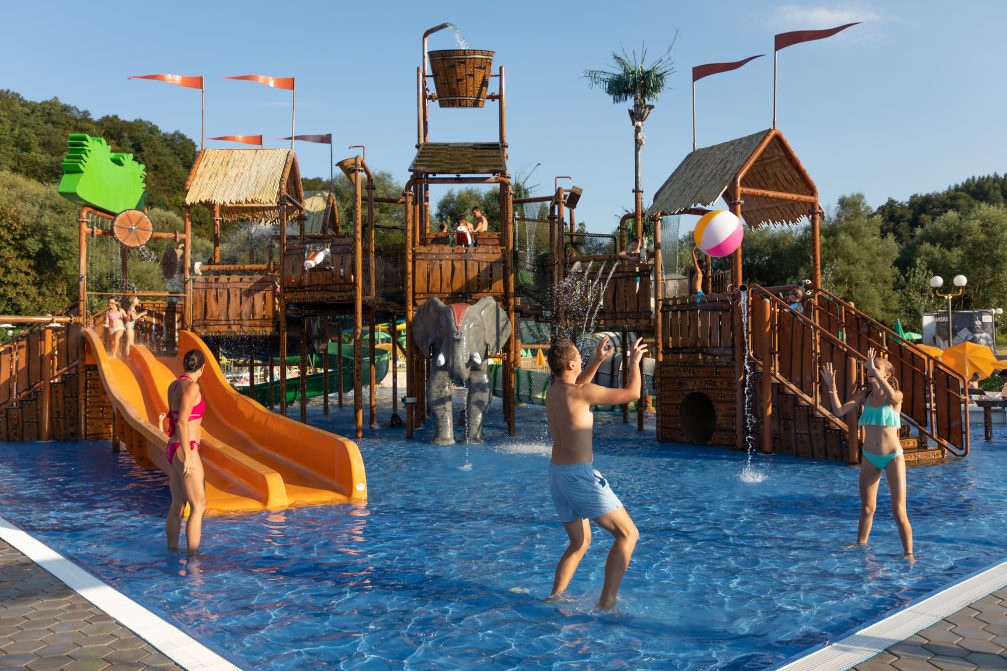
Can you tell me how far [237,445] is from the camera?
1330 cm

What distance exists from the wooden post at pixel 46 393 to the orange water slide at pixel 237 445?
1991 millimetres

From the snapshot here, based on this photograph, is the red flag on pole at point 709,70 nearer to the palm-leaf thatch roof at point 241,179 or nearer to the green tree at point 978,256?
the palm-leaf thatch roof at point 241,179

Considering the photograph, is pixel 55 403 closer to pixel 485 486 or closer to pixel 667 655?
pixel 485 486

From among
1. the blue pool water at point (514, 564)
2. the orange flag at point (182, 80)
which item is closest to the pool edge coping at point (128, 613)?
the blue pool water at point (514, 564)

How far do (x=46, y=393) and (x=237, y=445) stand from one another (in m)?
7.22

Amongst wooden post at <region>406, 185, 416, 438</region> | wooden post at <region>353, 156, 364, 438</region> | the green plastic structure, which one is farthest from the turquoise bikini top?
the green plastic structure

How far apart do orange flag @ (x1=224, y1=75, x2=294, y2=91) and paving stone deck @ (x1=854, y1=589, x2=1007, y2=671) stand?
21976 mm

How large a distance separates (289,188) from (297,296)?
809 centimetres

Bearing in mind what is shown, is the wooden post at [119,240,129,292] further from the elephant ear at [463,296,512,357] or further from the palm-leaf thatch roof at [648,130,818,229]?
the palm-leaf thatch roof at [648,130,818,229]

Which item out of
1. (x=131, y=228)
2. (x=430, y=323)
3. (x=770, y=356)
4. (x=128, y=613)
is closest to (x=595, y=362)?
(x=128, y=613)

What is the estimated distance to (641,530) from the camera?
9.15 metres

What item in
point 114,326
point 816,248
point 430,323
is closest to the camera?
point 114,326

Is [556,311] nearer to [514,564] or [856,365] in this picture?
[856,365]

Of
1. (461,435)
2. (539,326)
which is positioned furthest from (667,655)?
(539,326)
